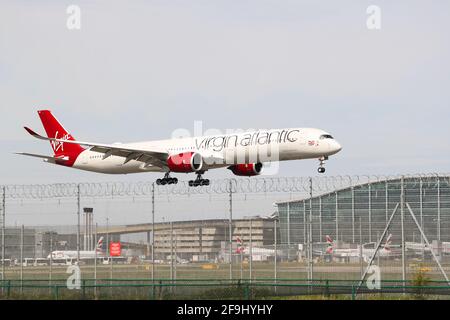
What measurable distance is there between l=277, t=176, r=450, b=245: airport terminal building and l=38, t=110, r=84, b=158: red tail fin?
33859 mm

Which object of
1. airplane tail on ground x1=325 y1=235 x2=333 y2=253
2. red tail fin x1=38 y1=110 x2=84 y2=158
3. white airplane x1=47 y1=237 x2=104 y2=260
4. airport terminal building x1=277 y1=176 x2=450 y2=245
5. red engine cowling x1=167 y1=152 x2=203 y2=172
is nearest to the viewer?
airport terminal building x1=277 y1=176 x2=450 y2=245

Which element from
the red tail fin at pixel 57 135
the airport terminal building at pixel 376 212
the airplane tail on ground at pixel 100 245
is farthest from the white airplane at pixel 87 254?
the airport terminal building at pixel 376 212

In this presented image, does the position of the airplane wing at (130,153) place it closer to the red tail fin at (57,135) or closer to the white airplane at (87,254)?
the white airplane at (87,254)

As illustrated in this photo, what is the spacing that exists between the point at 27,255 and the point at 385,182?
2177 cm

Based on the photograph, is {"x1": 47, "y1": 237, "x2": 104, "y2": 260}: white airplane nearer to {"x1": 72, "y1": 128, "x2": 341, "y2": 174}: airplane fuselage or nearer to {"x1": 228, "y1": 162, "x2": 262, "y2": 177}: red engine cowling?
{"x1": 72, "y1": 128, "x2": 341, "y2": 174}: airplane fuselage

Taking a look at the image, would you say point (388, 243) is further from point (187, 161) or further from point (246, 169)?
point (246, 169)

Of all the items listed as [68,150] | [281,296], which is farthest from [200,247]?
[68,150]

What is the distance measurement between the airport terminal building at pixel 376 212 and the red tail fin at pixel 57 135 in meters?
33.9

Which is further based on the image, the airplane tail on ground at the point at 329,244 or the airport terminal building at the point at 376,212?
the airplane tail on ground at the point at 329,244

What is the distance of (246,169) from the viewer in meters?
65.2

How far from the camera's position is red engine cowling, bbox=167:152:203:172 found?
61938mm

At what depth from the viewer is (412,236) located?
43969 mm

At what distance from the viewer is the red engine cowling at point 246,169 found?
2564 inches

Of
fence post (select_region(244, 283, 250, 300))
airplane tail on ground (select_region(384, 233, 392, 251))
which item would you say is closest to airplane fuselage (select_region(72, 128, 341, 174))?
airplane tail on ground (select_region(384, 233, 392, 251))
